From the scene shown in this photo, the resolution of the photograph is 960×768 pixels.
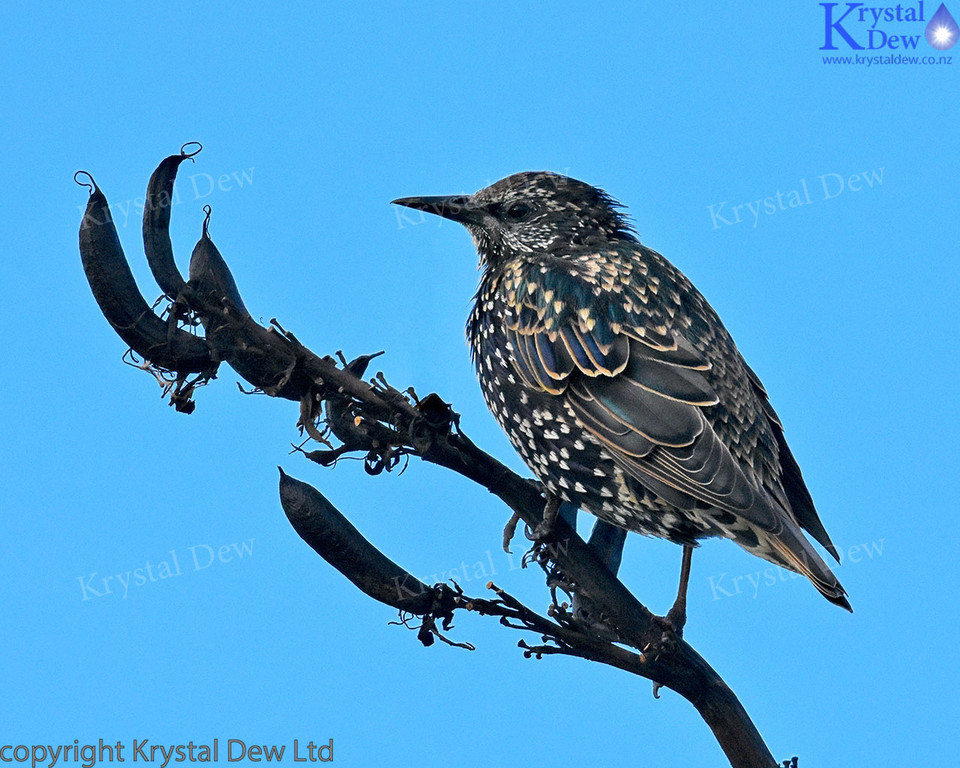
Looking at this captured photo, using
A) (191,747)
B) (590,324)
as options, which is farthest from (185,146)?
(191,747)

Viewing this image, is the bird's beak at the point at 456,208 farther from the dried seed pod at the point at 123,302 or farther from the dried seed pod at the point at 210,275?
the dried seed pod at the point at 123,302


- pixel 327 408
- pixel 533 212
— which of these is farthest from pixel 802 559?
pixel 533 212

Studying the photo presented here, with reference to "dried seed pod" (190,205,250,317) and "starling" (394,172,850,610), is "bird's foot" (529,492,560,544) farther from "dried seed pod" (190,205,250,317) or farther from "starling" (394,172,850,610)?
"dried seed pod" (190,205,250,317)

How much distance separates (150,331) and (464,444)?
1.18 metres

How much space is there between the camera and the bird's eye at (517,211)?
5.20 meters

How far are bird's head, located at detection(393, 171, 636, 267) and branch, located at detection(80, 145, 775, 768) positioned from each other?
4.68ft

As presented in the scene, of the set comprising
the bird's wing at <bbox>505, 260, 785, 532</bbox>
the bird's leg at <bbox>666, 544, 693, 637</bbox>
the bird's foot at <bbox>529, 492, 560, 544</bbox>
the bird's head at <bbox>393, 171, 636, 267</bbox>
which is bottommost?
the bird's leg at <bbox>666, 544, 693, 637</bbox>

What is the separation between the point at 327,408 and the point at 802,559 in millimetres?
1818

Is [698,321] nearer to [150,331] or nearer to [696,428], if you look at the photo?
[696,428]

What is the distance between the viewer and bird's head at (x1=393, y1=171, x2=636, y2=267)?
5160 millimetres

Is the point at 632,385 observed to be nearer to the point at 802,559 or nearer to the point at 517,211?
the point at 802,559

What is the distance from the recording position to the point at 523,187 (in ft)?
17.1

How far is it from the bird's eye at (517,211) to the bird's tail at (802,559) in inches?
75.1

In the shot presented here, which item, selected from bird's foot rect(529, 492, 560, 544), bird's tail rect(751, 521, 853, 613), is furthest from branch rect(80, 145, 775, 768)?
bird's tail rect(751, 521, 853, 613)
